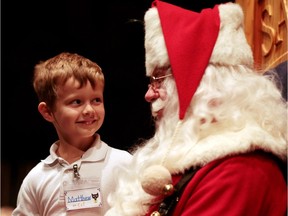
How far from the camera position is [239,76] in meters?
1.64

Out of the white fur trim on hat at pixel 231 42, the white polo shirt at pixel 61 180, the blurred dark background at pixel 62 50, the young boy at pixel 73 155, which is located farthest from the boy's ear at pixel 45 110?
the blurred dark background at pixel 62 50

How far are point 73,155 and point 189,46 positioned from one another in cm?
71

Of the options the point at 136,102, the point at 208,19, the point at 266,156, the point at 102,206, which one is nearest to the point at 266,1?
the point at 208,19

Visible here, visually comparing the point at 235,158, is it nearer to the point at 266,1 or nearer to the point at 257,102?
the point at 257,102

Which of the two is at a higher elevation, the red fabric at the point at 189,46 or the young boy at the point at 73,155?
the red fabric at the point at 189,46

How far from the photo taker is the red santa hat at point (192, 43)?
1632 millimetres

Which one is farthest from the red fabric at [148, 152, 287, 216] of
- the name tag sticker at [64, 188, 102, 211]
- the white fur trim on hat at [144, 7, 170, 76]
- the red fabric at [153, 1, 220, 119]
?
the name tag sticker at [64, 188, 102, 211]

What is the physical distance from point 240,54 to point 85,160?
744 mm

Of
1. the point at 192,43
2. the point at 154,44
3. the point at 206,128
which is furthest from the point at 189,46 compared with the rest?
the point at 206,128

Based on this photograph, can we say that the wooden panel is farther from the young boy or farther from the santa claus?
the young boy

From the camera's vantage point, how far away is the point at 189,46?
1.65m

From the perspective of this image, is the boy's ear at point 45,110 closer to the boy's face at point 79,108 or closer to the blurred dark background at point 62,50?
the boy's face at point 79,108

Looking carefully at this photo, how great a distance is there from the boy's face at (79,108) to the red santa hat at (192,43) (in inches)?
14.4

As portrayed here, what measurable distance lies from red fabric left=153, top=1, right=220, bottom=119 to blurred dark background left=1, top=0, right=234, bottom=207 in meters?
1.76
